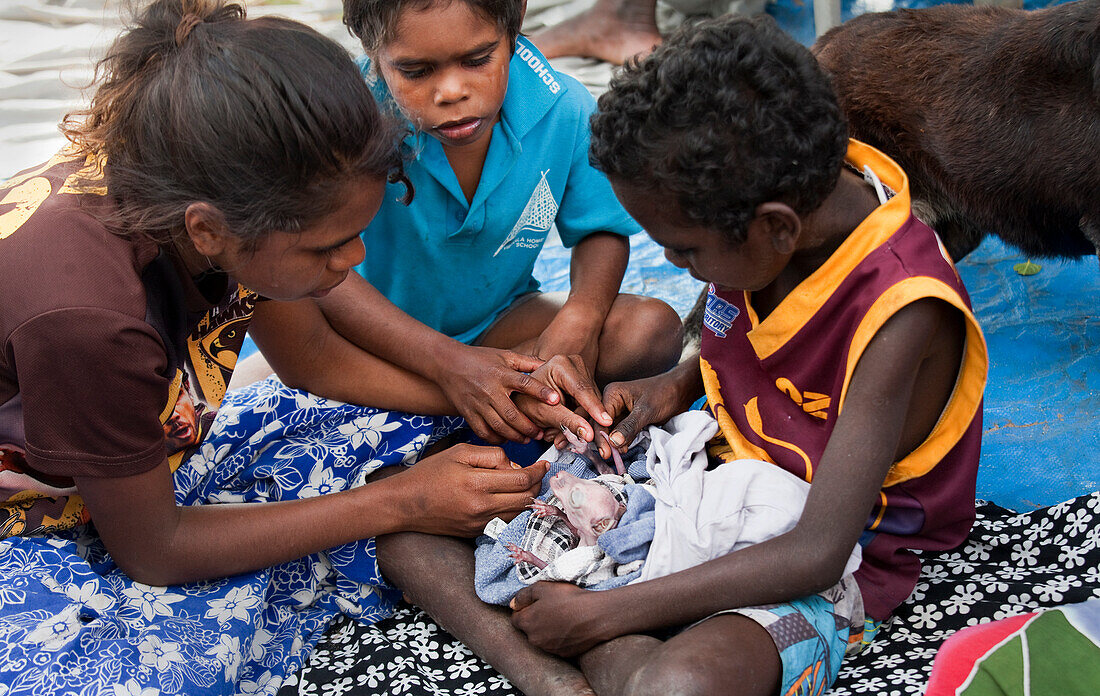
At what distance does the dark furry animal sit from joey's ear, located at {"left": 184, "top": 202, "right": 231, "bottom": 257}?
156 centimetres

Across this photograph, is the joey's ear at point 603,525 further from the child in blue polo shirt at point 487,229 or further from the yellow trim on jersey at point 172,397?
the yellow trim on jersey at point 172,397

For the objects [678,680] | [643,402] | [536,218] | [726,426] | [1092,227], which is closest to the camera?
[678,680]

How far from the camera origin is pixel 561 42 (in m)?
5.00

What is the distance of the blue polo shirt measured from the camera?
7.09 ft

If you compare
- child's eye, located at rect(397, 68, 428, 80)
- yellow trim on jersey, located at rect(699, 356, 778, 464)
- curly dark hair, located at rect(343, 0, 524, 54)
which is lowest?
yellow trim on jersey, located at rect(699, 356, 778, 464)

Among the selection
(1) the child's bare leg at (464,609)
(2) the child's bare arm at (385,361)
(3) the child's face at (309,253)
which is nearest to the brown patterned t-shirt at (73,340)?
(3) the child's face at (309,253)

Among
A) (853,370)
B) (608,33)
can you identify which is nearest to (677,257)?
(853,370)

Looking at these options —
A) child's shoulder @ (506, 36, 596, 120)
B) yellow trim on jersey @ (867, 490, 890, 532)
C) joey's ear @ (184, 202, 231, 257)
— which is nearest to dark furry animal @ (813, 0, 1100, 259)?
child's shoulder @ (506, 36, 596, 120)

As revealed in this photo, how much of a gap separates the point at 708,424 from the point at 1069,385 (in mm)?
1205

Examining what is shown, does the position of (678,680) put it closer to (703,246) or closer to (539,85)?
(703,246)

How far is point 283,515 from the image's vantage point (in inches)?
69.4

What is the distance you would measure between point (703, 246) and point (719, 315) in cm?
33

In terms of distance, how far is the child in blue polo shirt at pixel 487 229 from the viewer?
1916 mm

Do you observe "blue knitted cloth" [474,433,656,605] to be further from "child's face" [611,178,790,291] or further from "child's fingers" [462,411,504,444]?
"child's face" [611,178,790,291]
